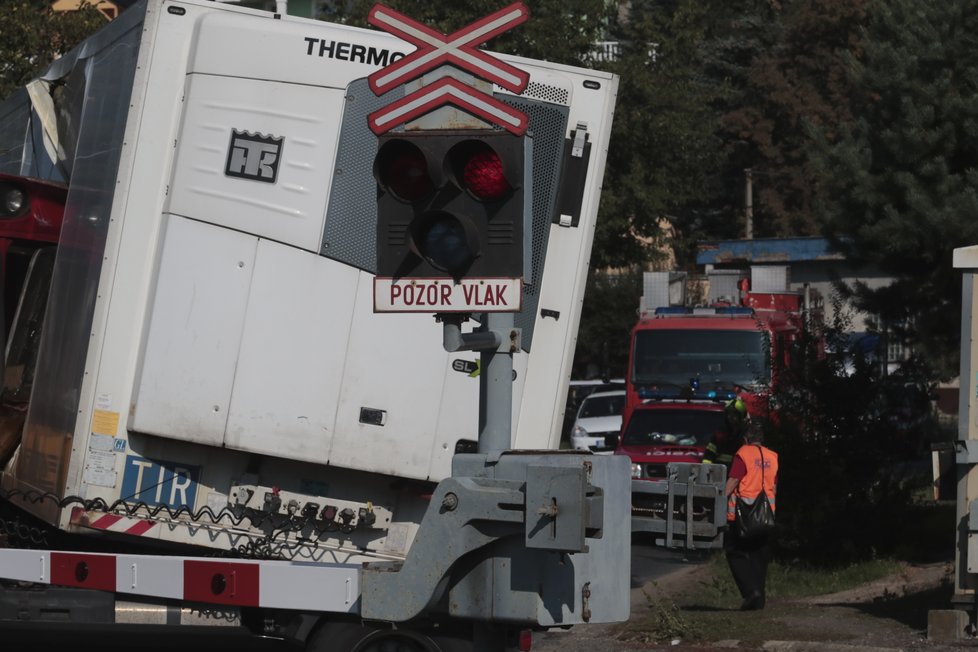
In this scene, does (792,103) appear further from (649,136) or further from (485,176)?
(485,176)

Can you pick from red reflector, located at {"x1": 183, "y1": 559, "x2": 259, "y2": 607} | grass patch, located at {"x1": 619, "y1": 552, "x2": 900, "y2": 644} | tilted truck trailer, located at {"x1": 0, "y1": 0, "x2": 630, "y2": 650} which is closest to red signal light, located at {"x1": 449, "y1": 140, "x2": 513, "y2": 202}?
tilted truck trailer, located at {"x1": 0, "y1": 0, "x2": 630, "y2": 650}

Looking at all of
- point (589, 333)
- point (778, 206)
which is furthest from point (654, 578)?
point (778, 206)

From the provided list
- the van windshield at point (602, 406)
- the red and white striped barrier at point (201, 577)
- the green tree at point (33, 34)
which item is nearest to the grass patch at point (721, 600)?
the red and white striped barrier at point (201, 577)

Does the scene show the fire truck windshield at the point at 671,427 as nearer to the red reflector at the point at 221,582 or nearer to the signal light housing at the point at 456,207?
the red reflector at the point at 221,582

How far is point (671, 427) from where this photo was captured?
19.3m

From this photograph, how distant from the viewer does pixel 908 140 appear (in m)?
15.0

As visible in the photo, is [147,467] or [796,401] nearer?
[147,467]

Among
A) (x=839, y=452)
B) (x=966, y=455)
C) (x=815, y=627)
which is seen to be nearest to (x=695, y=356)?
(x=839, y=452)

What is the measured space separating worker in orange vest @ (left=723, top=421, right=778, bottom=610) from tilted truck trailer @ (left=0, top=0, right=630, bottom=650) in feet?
15.8

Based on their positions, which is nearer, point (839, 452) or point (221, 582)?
point (221, 582)

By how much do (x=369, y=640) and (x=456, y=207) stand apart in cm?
311

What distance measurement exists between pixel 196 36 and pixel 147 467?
2135 millimetres

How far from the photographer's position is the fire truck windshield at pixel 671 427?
19.0 metres

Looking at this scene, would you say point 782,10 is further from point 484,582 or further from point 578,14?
point 484,582
